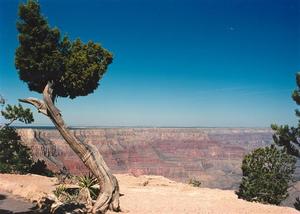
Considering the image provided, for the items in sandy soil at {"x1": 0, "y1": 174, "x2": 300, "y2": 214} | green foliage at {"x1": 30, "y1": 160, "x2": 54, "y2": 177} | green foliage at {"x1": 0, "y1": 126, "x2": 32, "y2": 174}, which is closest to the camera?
sandy soil at {"x1": 0, "y1": 174, "x2": 300, "y2": 214}

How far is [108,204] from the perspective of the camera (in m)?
27.1

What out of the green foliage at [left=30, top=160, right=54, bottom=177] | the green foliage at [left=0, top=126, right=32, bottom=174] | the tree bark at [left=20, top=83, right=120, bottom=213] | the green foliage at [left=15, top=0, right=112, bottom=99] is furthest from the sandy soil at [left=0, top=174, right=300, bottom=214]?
the green foliage at [left=15, top=0, right=112, bottom=99]

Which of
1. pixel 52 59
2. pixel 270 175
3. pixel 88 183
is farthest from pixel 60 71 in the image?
pixel 270 175

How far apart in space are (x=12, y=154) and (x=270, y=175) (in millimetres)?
31684

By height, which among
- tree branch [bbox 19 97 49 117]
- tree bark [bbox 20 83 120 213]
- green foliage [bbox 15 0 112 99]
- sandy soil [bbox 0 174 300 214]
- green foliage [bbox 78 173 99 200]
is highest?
green foliage [bbox 15 0 112 99]

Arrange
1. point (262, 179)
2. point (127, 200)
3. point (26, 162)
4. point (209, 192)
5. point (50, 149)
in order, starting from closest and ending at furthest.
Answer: point (127, 200) → point (262, 179) → point (209, 192) → point (26, 162) → point (50, 149)

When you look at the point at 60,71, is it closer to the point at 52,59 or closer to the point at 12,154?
the point at 52,59

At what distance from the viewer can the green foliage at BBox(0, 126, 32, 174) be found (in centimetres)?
4678

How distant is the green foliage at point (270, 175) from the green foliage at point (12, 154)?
2783 cm

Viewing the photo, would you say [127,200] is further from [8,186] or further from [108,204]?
[8,186]

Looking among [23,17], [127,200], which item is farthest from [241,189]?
[23,17]

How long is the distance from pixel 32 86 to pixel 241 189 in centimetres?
2230

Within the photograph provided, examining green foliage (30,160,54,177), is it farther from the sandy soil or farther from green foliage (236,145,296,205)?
green foliage (236,145,296,205)

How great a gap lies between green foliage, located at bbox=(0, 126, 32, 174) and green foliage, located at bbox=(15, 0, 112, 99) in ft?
64.8
